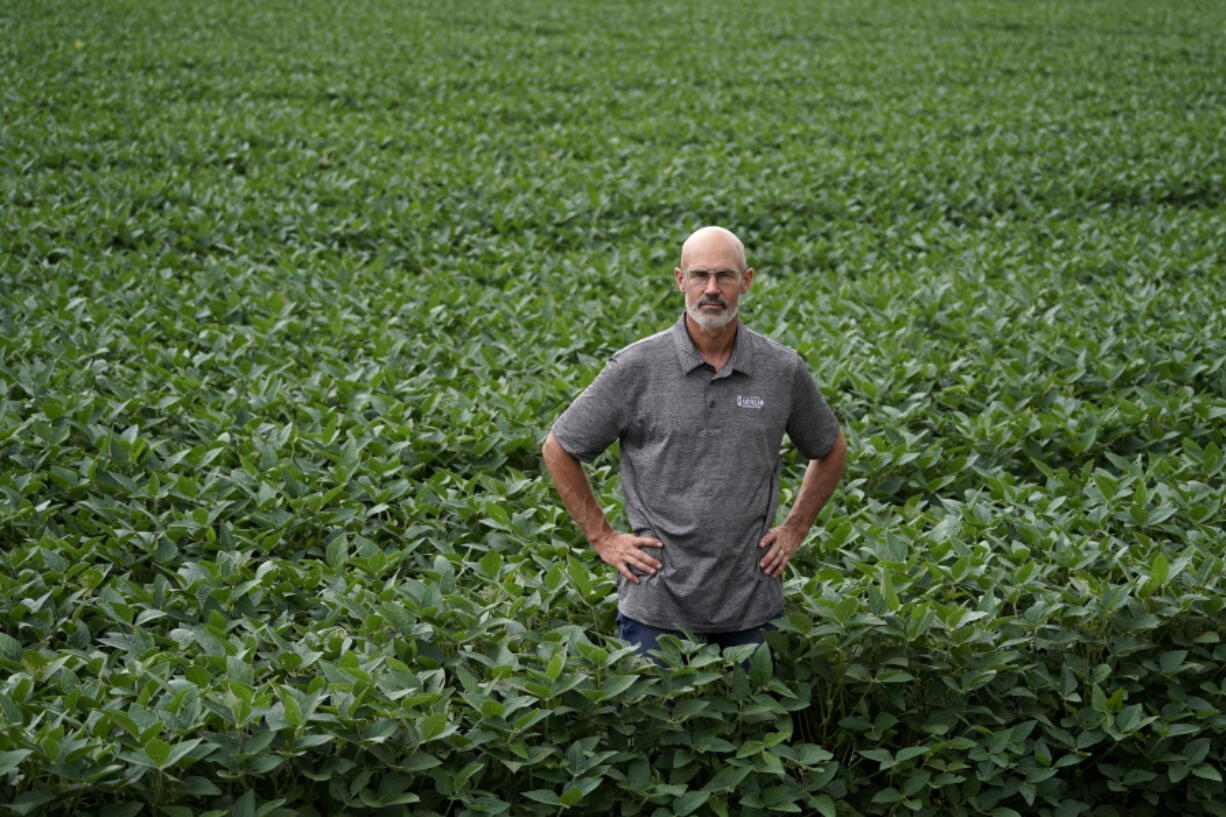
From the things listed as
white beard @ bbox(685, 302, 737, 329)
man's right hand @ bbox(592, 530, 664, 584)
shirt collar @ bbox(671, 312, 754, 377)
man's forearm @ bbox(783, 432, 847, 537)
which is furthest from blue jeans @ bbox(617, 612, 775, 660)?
white beard @ bbox(685, 302, 737, 329)

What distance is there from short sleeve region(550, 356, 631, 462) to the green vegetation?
629 mm

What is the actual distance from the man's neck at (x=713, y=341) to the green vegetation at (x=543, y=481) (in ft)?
2.83

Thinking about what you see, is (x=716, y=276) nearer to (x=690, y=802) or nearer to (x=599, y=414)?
(x=599, y=414)

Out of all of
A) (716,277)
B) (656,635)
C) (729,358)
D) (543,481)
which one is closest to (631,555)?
(656,635)

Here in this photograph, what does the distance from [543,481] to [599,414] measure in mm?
1903

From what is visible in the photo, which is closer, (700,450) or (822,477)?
(700,450)

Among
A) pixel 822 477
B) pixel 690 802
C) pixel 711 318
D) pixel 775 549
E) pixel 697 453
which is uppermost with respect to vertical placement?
pixel 711 318

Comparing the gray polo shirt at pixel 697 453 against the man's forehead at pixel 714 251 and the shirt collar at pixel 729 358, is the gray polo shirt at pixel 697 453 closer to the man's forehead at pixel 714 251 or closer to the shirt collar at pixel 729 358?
the shirt collar at pixel 729 358

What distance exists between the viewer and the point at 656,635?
3631 millimetres

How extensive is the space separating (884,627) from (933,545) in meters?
0.92

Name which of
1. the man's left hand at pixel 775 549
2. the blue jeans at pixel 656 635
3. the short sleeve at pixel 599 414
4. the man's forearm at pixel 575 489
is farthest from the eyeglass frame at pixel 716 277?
the blue jeans at pixel 656 635

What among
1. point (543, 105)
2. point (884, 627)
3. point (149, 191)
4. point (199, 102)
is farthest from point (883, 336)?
Result: point (199, 102)

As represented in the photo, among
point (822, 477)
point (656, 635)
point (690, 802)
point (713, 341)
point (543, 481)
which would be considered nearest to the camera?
point (690, 802)

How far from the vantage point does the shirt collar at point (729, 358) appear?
3504 millimetres
